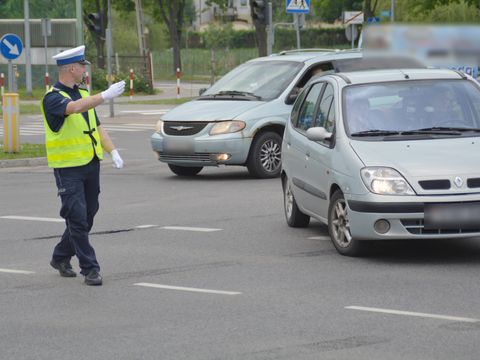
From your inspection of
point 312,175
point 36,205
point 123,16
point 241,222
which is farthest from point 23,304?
point 123,16

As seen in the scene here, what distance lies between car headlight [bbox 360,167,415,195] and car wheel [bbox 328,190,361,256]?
0.43m

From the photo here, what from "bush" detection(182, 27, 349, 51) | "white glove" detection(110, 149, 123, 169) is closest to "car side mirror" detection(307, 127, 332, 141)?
"white glove" detection(110, 149, 123, 169)

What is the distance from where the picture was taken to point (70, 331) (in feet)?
24.2

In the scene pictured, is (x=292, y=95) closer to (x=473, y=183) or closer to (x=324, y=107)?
(x=324, y=107)

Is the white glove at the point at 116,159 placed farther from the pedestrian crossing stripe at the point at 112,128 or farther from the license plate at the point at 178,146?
the pedestrian crossing stripe at the point at 112,128

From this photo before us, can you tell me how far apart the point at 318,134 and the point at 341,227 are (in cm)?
93

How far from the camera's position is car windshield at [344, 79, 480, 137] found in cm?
1045

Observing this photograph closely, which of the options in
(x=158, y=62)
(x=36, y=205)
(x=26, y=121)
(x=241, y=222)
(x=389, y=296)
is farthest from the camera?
(x=158, y=62)

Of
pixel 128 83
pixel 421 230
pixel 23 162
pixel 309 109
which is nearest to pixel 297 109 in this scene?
pixel 309 109

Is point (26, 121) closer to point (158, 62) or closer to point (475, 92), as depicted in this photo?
point (475, 92)

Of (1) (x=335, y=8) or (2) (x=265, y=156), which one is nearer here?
(2) (x=265, y=156)

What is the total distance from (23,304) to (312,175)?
11.5 feet

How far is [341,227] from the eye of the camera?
33.4 feet

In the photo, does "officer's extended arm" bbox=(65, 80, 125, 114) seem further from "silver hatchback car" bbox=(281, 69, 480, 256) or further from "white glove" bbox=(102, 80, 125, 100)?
"silver hatchback car" bbox=(281, 69, 480, 256)
